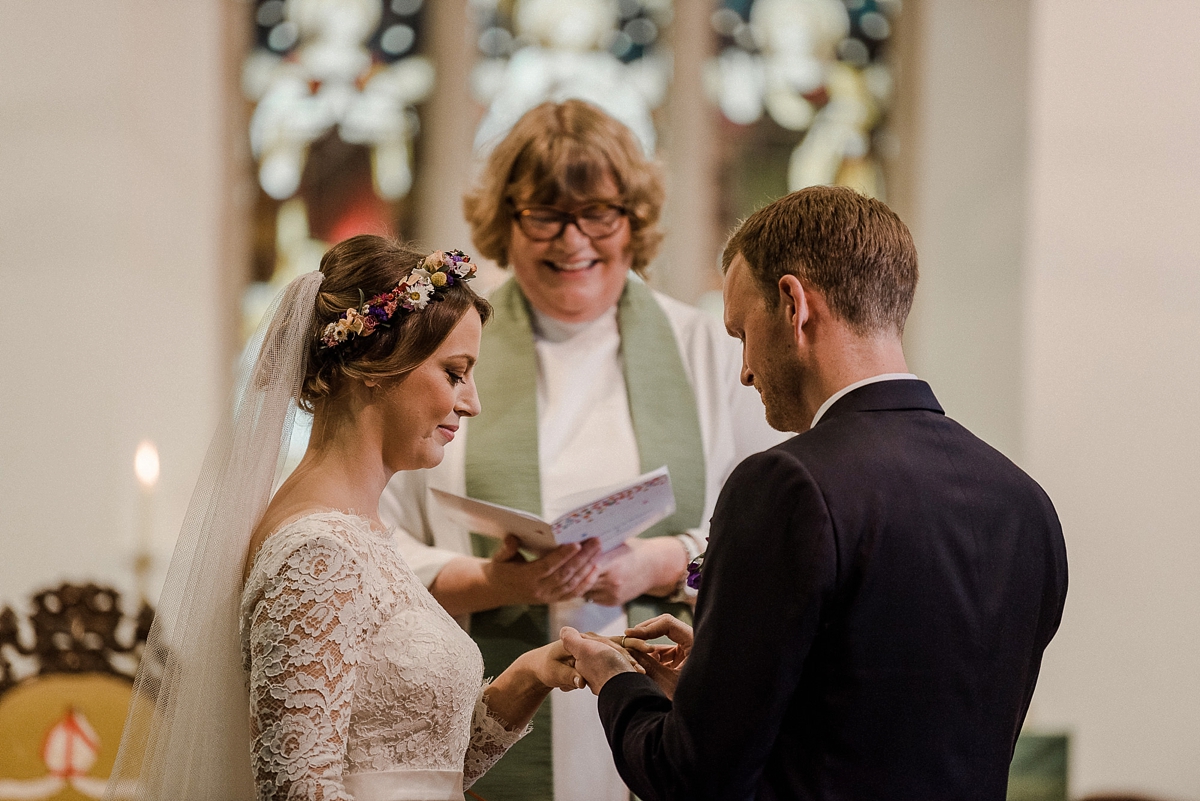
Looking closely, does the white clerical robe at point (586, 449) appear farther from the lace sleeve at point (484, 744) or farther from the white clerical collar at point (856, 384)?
the white clerical collar at point (856, 384)

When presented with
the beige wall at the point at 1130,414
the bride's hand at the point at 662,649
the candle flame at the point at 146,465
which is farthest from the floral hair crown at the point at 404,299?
the beige wall at the point at 1130,414

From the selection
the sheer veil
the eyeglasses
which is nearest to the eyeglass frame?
the eyeglasses

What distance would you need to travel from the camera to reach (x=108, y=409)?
4.80 metres

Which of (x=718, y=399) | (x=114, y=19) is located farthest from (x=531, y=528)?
(x=114, y=19)

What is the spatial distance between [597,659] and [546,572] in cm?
63

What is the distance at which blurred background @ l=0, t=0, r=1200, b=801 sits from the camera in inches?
187

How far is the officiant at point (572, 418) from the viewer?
2.79 metres

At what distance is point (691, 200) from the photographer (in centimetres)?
569

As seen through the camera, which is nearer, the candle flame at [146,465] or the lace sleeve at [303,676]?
the lace sleeve at [303,676]

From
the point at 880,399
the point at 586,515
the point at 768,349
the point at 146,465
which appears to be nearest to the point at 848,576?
the point at 880,399

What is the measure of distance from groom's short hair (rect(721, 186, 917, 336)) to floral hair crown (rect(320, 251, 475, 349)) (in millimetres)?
668

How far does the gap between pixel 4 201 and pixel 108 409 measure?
926 millimetres

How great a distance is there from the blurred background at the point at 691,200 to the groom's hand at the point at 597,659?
2747 millimetres

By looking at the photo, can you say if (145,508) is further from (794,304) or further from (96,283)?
(794,304)
